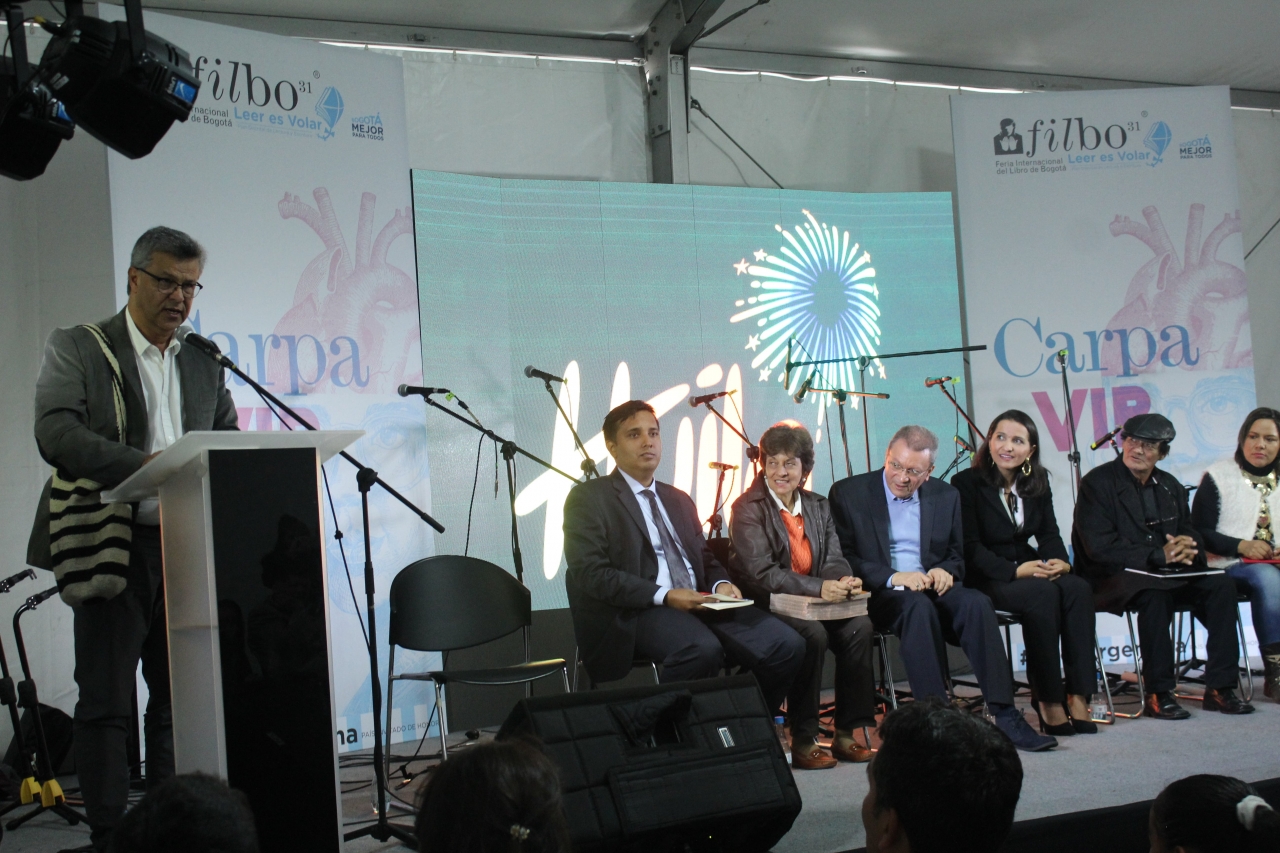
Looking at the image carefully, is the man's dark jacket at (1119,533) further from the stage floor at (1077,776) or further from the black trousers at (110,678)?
the black trousers at (110,678)

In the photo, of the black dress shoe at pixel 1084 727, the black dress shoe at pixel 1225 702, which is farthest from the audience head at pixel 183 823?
the black dress shoe at pixel 1225 702

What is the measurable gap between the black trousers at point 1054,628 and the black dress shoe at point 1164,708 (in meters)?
0.32

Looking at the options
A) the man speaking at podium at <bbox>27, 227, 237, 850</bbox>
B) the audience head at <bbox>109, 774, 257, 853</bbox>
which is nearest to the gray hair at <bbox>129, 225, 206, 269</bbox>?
the man speaking at podium at <bbox>27, 227, 237, 850</bbox>

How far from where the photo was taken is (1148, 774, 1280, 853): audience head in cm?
159

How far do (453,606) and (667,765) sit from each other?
1.69 metres

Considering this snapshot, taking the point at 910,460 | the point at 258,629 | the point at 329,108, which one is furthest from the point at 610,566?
the point at 329,108

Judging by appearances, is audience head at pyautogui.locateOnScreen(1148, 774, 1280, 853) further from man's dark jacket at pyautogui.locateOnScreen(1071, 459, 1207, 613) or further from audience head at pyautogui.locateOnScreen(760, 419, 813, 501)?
man's dark jacket at pyautogui.locateOnScreen(1071, 459, 1207, 613)

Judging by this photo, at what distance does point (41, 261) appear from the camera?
191 inches

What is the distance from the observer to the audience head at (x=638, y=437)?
4180 millimetres

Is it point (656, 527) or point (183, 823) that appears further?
point (656, 527)

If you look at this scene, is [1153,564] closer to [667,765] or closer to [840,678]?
[840,678]

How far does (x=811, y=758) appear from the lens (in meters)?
3.88

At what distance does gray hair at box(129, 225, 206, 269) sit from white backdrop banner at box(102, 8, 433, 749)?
5.81ft

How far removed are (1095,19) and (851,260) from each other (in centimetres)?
197
